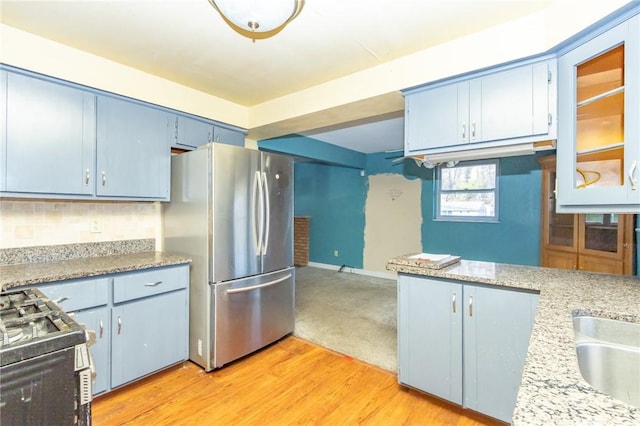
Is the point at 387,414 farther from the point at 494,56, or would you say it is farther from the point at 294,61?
the point at 294,61

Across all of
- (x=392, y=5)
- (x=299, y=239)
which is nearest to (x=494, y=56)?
(x=392, y=5)

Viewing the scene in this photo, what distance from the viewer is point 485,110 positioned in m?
1.88

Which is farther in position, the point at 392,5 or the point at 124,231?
the point at 124,231

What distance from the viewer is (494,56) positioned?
5.90 feet

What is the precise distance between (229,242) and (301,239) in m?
4.41

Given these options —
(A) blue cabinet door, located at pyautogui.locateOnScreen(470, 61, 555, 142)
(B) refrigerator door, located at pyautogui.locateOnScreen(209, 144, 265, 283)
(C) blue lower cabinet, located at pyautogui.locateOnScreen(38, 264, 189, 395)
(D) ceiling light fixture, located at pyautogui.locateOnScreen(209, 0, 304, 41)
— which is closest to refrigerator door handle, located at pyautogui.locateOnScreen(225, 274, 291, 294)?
(B) refrigerator door, located at pyautogui.locateOnScreen(209, 144, 265, 283)

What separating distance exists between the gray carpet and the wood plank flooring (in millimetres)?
256

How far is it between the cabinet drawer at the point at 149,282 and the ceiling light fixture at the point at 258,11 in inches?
69.2

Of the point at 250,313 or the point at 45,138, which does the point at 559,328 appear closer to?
the point at 250,313

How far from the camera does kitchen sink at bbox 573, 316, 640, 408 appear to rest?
99cm

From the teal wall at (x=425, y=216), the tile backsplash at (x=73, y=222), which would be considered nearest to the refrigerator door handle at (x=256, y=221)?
the tile backsplash at (x=73, y=222)

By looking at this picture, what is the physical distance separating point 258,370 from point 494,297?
1.81m

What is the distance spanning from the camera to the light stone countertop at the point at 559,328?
56 centimetres

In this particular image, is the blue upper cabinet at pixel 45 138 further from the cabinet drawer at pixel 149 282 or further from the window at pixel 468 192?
the window at pixel 468 192
